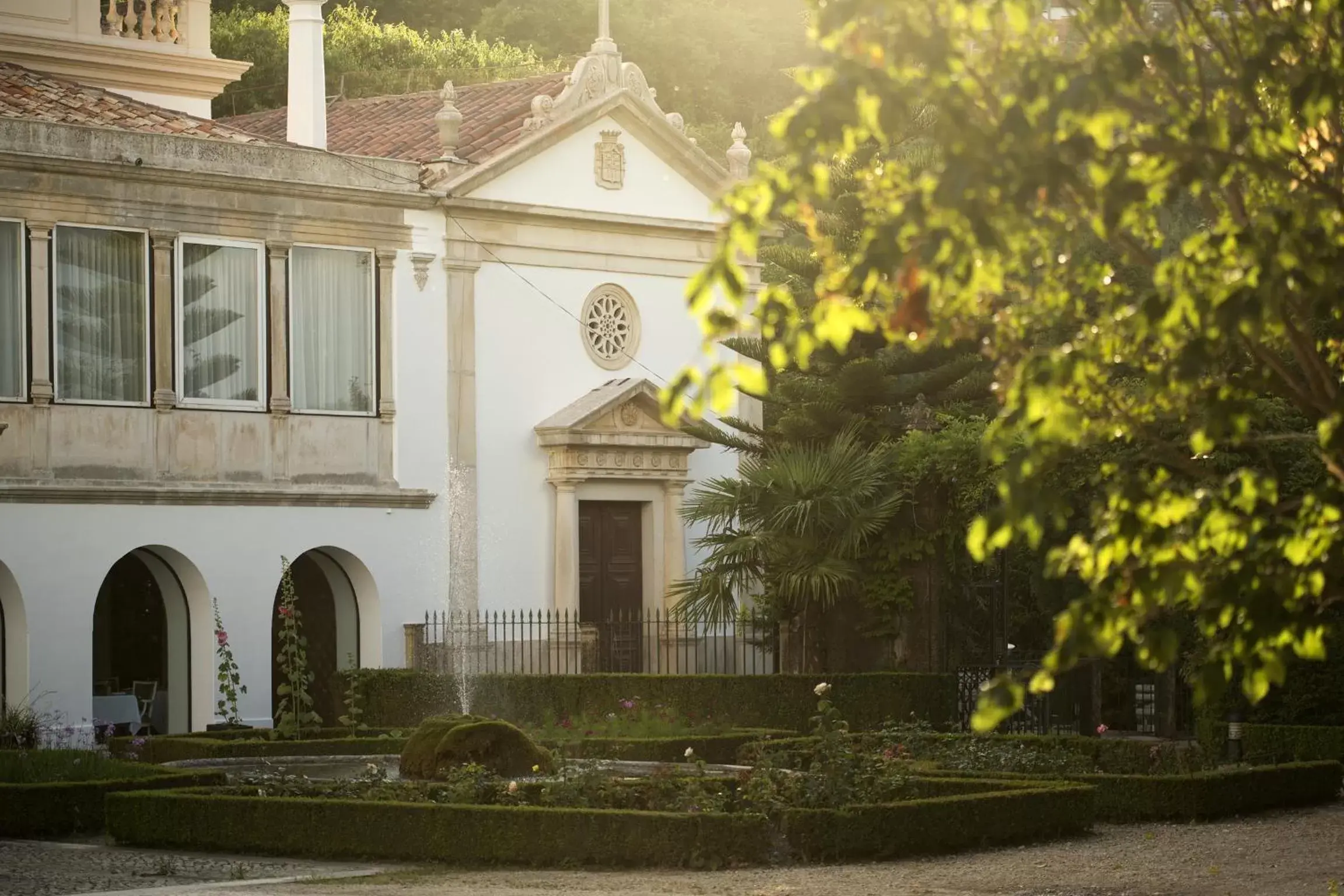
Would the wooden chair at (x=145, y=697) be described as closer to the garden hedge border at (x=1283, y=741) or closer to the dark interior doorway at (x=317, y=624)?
the dark interior doorway at (x=317, y=624)

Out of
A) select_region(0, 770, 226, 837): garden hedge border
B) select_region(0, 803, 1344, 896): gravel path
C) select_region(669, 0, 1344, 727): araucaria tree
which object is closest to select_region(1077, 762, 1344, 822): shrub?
select_region(0, 803, 1344, 896): gravel path

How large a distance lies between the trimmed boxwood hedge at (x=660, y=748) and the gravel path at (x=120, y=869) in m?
5.58

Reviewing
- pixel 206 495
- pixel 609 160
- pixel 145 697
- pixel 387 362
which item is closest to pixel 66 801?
pixel 206 495

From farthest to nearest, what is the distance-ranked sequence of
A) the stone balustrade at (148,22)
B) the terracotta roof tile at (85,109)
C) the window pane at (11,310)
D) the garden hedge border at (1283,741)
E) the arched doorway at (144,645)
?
the stone balustrade at (148,22) < the arched doorway at (144,645) < the terracotta roof tile at (85,109) < the window pane at (11,310) < the garden hedge border at (1283,741)

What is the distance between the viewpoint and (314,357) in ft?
91.4

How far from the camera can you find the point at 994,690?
6.09 m

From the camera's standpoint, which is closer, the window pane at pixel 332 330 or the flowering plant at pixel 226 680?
the flowering plant at pixel 226 680

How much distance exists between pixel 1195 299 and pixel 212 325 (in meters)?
22.1

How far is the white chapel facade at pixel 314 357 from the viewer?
Answer: 2553cm

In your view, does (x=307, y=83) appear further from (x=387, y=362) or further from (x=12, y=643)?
(x=12, y=643)

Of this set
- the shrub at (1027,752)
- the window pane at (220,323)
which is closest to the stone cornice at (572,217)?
the window pane at (220,323)

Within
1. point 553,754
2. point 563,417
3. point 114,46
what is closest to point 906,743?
point 553,754

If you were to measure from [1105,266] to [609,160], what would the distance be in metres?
23.8

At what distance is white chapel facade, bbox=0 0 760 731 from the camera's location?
25531 mm
